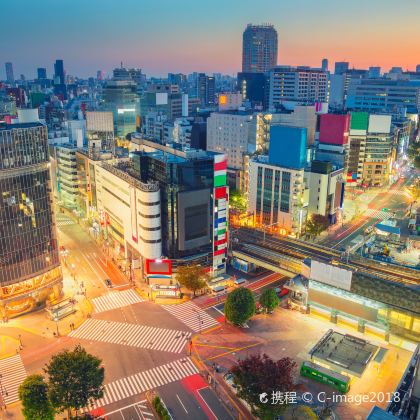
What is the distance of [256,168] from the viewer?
11694 cm

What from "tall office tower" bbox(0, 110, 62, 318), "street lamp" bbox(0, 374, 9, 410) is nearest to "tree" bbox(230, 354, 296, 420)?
"street lamp" bbox(0, 374, 9, 410)

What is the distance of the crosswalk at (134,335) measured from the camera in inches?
2714

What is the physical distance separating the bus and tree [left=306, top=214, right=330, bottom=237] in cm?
5288

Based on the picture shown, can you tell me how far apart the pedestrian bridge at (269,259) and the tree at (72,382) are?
43026mm

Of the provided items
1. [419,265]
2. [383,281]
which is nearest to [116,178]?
[383,281]

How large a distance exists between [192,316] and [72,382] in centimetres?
2918

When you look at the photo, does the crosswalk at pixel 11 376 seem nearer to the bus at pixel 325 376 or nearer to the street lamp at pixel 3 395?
the street lamp at pixel 3 395

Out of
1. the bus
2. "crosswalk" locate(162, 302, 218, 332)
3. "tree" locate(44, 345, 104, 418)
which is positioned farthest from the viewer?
"crosswalk" locate(162, 302, 218, 332)

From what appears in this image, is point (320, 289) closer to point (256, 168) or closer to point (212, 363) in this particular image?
point (212, 363)

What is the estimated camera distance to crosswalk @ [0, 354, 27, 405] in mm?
58312

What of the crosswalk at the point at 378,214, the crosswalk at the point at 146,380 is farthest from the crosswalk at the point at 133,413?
the crosswalk at the point at 378,214

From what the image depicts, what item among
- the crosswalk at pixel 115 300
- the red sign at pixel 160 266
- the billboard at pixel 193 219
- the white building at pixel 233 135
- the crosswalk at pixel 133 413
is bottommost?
the crosswalk at pixel 133 413

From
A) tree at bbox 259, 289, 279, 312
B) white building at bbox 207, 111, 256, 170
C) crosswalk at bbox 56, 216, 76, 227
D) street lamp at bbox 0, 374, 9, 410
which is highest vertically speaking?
white building at bbox 207, 111, 256, 170

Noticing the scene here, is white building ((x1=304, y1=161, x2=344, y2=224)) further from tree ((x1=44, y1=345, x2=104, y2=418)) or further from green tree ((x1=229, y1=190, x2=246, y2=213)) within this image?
tree ((x1=44, y1=345, x2=104, y2=418))
